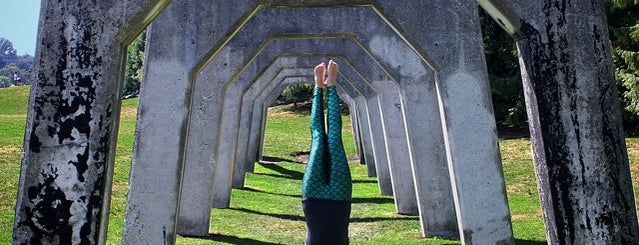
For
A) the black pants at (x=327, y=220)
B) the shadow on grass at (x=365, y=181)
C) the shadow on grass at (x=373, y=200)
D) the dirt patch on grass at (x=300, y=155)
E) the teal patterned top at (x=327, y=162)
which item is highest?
the dirt patch on grass at (x=300, y=155)

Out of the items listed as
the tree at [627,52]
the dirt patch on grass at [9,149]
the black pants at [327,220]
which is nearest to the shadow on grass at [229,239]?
the black pants at [327,220]

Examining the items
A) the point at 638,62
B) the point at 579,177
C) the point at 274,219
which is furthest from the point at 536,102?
the point at 638,62

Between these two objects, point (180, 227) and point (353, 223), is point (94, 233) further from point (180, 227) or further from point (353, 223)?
point (353, 223)

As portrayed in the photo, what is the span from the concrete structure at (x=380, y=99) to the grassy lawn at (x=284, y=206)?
0.87 metres

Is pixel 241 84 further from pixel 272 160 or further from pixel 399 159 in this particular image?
pixel 272 160

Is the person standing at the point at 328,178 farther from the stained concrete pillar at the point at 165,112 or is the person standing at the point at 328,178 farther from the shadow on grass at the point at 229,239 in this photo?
the shadow on grass at the point at 229,239

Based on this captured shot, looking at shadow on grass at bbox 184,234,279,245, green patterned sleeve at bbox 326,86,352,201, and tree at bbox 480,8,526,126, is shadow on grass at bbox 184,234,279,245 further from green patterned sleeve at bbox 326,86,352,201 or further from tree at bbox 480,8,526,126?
tree at bbox 480,8,526,126

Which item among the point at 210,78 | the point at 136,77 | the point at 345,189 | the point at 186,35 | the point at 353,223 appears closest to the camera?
the point at 345,189

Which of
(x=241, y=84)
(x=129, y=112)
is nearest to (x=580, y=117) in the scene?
(x=241, y=84)

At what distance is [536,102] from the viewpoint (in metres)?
5.16

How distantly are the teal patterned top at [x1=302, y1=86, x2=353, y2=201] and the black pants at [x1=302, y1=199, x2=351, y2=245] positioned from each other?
0.06m

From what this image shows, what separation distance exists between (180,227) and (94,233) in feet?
32.3

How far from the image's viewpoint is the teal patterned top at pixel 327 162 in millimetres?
7480

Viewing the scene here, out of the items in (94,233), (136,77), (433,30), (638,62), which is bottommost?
(94,233)
